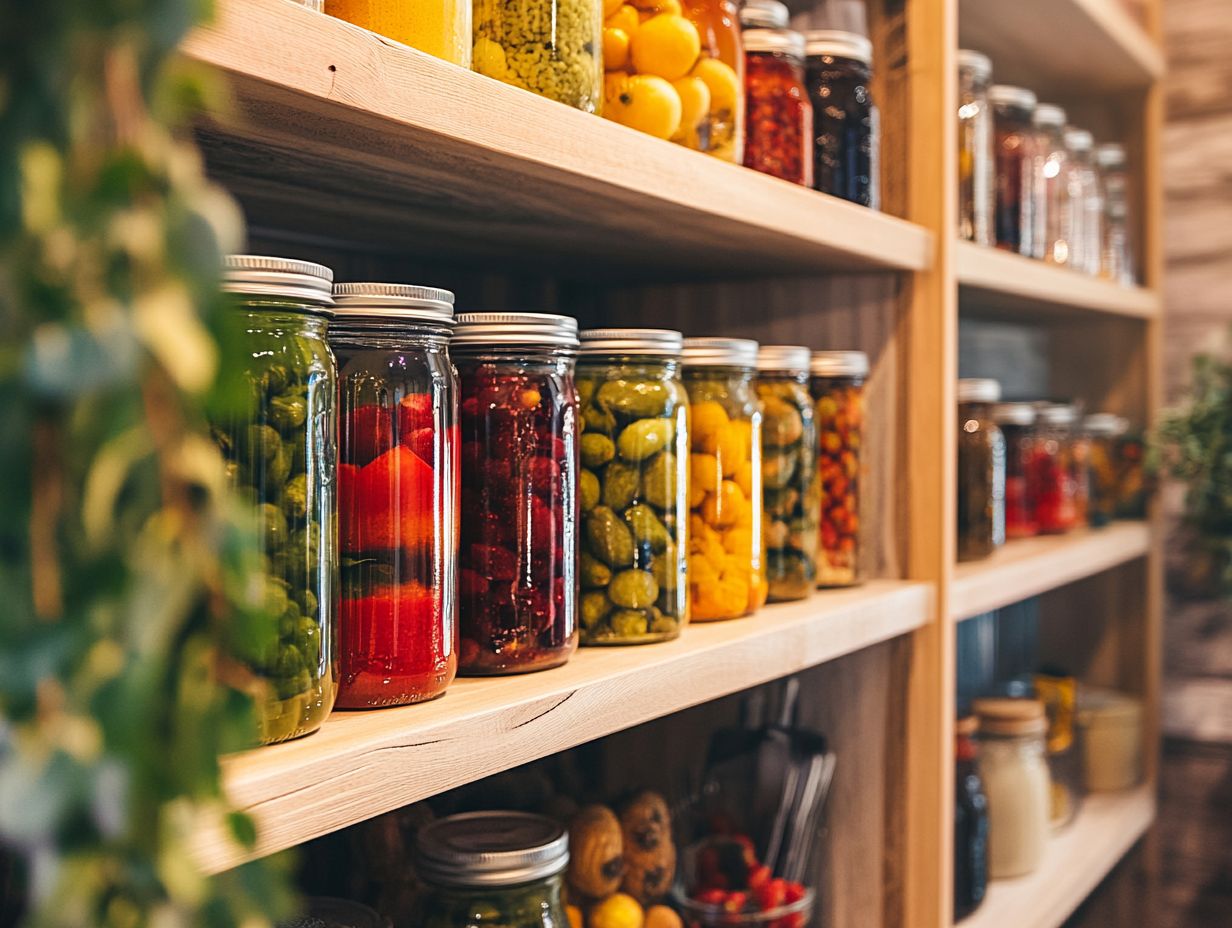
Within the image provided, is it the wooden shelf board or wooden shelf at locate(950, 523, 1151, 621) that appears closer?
the wooden shelf board

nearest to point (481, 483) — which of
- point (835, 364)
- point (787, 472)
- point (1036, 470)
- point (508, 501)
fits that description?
point (508, 501)

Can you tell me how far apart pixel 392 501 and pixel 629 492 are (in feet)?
0.81

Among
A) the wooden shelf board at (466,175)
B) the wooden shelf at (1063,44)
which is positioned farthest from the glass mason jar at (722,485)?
the wooden shelf at (1063,44)

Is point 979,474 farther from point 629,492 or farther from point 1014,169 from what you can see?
point 629,492

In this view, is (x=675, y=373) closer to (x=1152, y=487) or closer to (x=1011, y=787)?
(x=1011, y=787)

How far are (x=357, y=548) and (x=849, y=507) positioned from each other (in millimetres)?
625

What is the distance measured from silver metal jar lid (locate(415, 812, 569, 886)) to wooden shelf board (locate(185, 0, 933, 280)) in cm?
42

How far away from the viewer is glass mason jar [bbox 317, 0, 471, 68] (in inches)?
25.4

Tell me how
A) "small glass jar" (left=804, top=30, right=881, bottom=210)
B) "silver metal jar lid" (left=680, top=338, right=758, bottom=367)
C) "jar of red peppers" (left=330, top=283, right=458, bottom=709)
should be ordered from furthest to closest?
"small glass jar" (left=804, top=30, right=881, bottom=210) → "silver metal jar lid" (left=680, top=338, right=758, bottom=367) → "jar of red peppers" (left=330, top=283, right=458, bottom=709)

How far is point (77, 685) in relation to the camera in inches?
9.3

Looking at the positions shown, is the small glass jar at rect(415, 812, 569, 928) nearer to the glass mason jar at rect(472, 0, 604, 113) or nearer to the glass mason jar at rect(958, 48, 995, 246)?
the glass mason jar at rect(472, 0, 604, 113)

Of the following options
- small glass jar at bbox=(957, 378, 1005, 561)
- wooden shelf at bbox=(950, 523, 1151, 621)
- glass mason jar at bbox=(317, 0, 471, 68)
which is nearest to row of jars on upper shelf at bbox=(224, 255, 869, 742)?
glass mason jar at bbox=(317, 0, 471, 68)

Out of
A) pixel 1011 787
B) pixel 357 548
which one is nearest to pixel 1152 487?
pixel 1011 787

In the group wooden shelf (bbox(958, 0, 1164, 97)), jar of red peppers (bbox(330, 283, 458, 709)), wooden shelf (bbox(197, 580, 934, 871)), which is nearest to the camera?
wooden shelf (bbox(197, 580, 934, 871))
